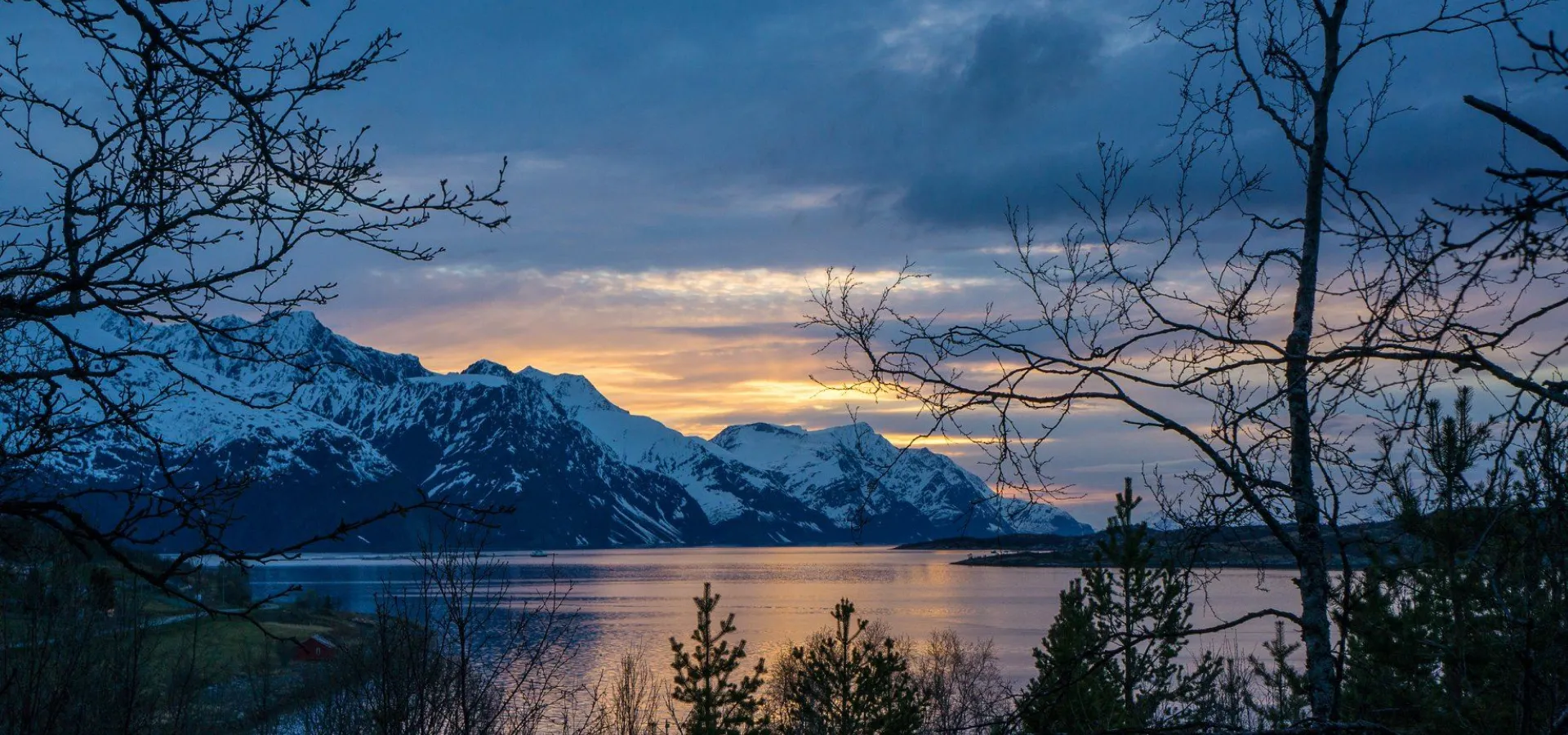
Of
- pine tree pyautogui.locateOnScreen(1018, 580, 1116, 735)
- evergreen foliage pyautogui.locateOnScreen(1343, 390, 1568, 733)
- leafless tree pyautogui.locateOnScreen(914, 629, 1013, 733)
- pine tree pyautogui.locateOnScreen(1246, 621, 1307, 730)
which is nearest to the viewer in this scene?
evergreen foliage pyautogui.locateOnScreen(1343, 390, 1568, 733)

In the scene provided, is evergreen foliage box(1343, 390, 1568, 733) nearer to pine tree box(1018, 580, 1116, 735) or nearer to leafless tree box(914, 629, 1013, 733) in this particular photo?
pine tree box(1018, 580, 1116, 735)

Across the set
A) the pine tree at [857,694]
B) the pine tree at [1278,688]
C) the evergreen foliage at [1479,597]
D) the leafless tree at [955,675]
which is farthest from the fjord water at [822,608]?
the evergreen foliage at [1479,597]

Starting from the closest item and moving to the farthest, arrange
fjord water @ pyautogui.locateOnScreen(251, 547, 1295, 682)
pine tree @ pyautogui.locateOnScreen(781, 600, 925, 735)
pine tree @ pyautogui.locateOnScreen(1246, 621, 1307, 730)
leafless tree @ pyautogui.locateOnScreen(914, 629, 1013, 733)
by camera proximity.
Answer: pine tree @ pyautogui.locateOnScreen(1246, 621, 1307, 730)
pine tree @ pyautogui.locateOnScreen(781, 600, 925, 735)
leafless tree @ pyautogui.locateOnScreen(914, 629, 1013, 733)
fjord water @ pyautogui.locateOnScreen(251, 547, 1295, 682)

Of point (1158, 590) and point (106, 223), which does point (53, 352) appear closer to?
point (106, 223)

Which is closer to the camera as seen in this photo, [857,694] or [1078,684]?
[1078,684]

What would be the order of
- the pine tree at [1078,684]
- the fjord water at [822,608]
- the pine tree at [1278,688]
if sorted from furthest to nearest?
1. the fjord water at [822,608]
2. the pine tree at [1278,688]
3. the pine tree at [1078,684]

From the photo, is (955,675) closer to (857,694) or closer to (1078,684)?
(857,694)

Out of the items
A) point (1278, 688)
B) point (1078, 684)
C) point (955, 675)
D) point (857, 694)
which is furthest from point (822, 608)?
point (1078, 684)

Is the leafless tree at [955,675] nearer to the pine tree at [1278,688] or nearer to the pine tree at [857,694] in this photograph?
the pine tree at [1278,688]

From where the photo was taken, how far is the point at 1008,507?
7836 millimetres

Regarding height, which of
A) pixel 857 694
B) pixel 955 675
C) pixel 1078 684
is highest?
pixel 1078 684

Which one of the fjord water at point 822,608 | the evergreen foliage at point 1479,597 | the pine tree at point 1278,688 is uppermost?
the evergreen foliage at point 1479,597

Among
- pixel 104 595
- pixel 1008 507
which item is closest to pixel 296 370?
pixel 1008 507

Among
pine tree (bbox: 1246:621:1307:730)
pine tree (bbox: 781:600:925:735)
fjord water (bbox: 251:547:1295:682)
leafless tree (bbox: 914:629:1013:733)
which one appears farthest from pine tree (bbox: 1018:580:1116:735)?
fjord water (bbox: 251:547:1295:682)
